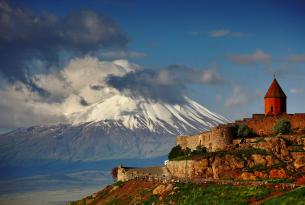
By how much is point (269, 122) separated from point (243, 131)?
2.61 m

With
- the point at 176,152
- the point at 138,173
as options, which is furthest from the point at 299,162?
the point at 176,152

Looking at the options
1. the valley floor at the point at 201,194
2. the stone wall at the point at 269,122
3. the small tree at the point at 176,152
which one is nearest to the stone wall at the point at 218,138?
the stone wall at the point at 269,122

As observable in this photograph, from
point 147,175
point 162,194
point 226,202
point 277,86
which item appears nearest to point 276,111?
point 277,86

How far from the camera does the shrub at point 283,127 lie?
7038 centimetres

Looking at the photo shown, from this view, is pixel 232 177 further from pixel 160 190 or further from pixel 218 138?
pixel 218 138

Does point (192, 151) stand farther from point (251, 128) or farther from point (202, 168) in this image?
point (202, 168)

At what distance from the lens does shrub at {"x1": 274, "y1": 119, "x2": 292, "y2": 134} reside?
70375 mm

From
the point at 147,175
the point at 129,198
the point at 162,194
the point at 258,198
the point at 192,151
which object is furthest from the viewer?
the point at 192,151

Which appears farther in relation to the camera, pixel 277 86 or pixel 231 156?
pixel 277 86

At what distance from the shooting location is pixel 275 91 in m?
78.4

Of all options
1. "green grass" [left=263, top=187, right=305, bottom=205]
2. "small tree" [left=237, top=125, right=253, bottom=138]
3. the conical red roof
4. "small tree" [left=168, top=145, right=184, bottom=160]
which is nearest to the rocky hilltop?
"green grass" [left=263, top=187, right=305, bottom=205]

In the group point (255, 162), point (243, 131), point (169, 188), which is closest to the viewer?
point (169, 188)

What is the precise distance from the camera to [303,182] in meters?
56.9

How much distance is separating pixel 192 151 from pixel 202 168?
12.0 m
